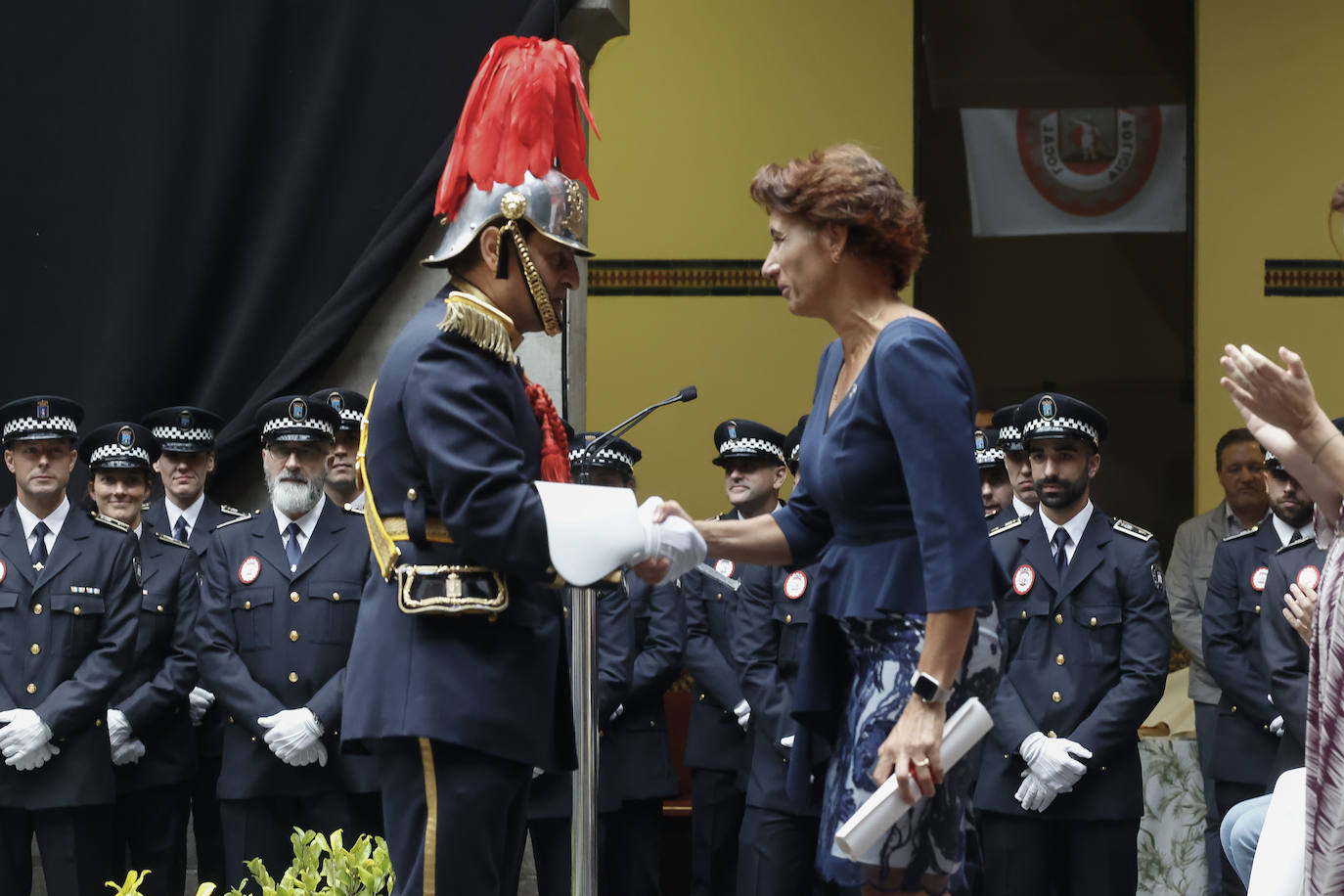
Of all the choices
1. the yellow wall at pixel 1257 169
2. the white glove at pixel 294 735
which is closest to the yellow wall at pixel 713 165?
the yellow wall at pixel 1257 169

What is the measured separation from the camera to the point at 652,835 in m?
6.46

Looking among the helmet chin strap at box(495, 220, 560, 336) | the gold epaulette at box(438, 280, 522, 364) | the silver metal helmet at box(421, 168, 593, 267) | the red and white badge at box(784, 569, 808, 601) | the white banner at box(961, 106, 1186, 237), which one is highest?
the white banner at box(961, 106, 1186, 237)

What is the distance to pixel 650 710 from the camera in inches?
250

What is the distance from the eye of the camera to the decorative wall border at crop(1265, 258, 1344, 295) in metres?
8.84

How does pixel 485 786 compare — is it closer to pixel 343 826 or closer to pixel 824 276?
pixel 824 276

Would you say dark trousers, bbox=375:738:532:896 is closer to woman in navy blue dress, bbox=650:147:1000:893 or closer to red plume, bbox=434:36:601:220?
woman in navy blue dress, bbox=650:147:1000:893

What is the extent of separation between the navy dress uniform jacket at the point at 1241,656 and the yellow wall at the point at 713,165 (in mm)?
3354

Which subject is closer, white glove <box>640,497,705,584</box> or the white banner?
white glove <box>640,497,705,584</box>

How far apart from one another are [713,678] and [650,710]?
0.29 m

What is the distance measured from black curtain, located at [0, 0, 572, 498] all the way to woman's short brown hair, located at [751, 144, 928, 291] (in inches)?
144

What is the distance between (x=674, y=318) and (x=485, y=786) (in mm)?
6358

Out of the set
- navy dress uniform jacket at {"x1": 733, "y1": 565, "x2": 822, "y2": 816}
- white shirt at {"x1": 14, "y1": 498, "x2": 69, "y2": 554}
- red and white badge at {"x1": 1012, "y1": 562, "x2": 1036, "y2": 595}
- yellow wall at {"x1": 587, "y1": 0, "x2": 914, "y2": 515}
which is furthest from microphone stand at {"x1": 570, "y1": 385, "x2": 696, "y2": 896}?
yellow wall at {"x1": 587, "y1": 0, "x2": 914, "y2": 515}

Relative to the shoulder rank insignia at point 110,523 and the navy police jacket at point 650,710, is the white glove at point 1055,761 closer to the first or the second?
the navy police jacket at point 650,710

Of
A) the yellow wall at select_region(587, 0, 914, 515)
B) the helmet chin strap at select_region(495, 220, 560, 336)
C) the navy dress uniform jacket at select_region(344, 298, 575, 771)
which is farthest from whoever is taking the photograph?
Result: the yellow wall at select_region(587, 0, 914, 515)
